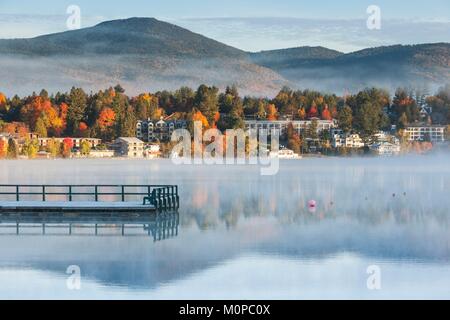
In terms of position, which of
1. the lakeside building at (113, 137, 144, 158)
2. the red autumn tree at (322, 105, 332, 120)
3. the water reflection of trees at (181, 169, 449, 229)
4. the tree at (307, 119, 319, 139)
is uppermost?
the water reflection of trees at (181, 169, 449, 229)

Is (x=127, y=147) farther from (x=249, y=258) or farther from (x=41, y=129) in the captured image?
(x=249, y=258)

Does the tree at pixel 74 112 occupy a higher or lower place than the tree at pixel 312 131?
higher

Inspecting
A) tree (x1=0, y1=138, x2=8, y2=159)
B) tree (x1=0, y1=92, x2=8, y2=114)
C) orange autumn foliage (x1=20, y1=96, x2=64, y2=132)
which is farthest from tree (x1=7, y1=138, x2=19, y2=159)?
tree (x1=0, y1=92, x2=8, y2=114)

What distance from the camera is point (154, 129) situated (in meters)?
183

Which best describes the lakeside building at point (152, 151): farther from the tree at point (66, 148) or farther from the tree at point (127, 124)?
the tree at point (66, 148)

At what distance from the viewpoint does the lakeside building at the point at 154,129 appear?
181625 millimetres

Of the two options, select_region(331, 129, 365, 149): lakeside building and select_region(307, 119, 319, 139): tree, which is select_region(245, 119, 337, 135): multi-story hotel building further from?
select_region(331, 129, 365, 149): lakeside building

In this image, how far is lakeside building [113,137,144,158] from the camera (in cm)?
17188

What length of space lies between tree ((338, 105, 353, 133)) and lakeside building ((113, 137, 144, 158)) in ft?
115

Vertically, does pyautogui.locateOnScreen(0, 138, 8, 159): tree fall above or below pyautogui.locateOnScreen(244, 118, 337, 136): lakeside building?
below

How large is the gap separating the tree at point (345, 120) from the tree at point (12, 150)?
57195 millimetres

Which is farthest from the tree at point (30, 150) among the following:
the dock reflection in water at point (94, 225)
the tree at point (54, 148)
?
the dock reflection in water at point (94, 225)
